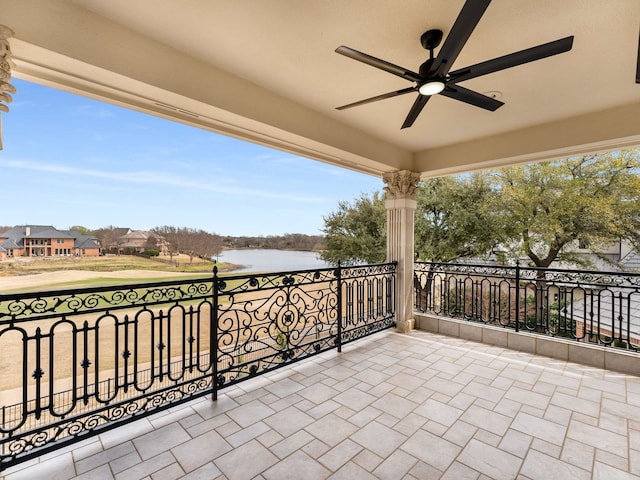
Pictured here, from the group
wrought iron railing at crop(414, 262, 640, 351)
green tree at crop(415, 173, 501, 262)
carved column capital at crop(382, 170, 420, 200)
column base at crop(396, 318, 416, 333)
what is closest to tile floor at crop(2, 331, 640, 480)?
wrought iron railing at crop(414, 262, 640, 351)

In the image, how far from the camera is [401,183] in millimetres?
4555

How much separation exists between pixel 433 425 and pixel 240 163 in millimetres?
9554

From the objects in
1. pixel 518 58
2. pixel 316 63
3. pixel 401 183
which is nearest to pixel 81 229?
pixel 316 63

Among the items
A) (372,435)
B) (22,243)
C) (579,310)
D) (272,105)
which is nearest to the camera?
(372,435)

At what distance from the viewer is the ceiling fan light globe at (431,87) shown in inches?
77.6

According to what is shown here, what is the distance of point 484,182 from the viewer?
7.52 metres

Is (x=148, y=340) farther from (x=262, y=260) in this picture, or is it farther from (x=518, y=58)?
(x=518, y=58)

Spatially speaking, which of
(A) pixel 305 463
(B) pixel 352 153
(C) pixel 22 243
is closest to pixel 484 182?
(B) pixel 352 153

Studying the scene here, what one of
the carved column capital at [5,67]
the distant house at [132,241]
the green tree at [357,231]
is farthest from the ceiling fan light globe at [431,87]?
the green tree at [357,231]

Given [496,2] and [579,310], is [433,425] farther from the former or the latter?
[579,310]

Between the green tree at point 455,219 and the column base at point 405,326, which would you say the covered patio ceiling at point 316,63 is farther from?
the green tree at point 455,219

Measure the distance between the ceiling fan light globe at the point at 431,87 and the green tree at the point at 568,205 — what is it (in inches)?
248

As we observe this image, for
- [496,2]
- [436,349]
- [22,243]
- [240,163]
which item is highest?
[240,163]

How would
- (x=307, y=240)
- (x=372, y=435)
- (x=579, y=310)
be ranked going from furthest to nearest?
(x=307, y=240)
(x=579, y=310)
(x=372, y=435)
